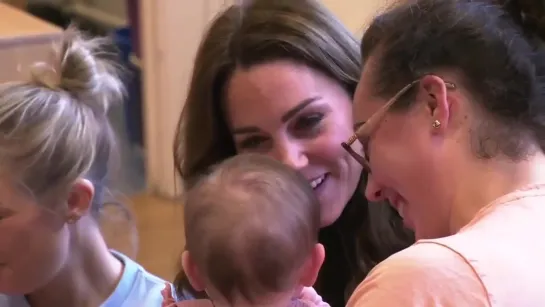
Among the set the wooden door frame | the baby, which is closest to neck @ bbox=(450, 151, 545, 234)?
the baby

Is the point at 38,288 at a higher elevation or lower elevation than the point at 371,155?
lower

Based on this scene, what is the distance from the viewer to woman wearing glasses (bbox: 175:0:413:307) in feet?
4.50

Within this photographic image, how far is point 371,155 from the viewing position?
40.9 inches

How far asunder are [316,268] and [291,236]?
84mm

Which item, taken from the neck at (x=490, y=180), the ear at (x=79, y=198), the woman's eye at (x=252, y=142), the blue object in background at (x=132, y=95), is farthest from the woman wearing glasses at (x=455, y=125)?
the blue object in background at (x=132, y=95)

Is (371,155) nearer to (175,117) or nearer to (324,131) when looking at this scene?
(324,131)

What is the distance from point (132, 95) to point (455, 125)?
9.17 feet

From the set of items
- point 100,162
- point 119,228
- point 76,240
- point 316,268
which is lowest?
point 119,228

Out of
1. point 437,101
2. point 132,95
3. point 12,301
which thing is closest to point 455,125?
point 437,101

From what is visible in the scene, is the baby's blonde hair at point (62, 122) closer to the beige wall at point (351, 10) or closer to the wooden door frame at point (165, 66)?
the beige wall at point (351, 10)

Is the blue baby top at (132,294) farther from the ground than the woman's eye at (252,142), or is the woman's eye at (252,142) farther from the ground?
the woman's eye at (252,142)

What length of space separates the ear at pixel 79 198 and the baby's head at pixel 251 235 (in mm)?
371

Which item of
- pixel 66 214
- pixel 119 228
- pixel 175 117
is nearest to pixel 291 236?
pixel 66 214

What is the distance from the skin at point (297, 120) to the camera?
4.46 feet
